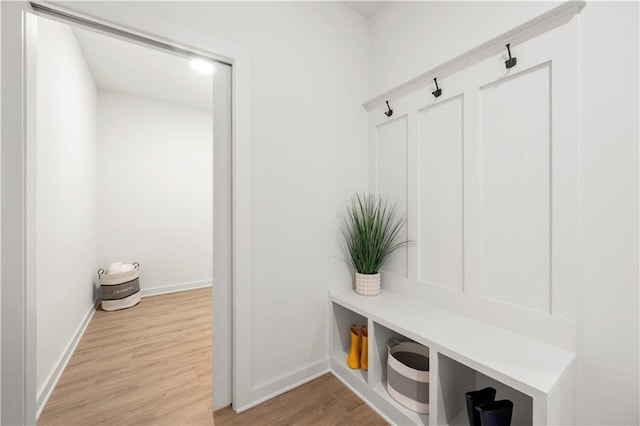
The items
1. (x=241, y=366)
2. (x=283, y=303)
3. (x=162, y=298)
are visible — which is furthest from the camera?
(x=162, y=298)

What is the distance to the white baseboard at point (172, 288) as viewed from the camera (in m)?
3.44

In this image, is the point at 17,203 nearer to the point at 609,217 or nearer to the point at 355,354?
the point at 355,354

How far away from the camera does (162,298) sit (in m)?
3.36

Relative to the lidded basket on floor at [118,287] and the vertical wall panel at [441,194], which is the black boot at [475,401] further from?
the lidded basket on floor at [118,287]

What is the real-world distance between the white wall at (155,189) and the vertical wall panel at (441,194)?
3262 millimetres

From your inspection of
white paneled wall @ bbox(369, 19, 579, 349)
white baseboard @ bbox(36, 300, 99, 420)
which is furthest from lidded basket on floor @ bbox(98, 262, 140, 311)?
white paneled wall @ bbox(369, 19, 579, 349)

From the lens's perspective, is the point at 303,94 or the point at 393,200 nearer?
the point at 303,94

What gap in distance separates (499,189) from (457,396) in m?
1.00

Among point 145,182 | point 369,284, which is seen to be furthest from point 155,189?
point 369,284

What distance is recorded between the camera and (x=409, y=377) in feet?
4.33

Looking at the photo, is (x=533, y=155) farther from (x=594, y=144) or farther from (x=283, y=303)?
(x=283, y=303)

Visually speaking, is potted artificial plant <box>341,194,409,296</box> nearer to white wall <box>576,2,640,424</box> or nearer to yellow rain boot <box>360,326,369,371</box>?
yellow rain boot <box>360,326,369,371</box>

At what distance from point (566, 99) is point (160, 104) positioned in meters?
4.15

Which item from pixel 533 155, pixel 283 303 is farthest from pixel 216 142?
pixel 533 155
